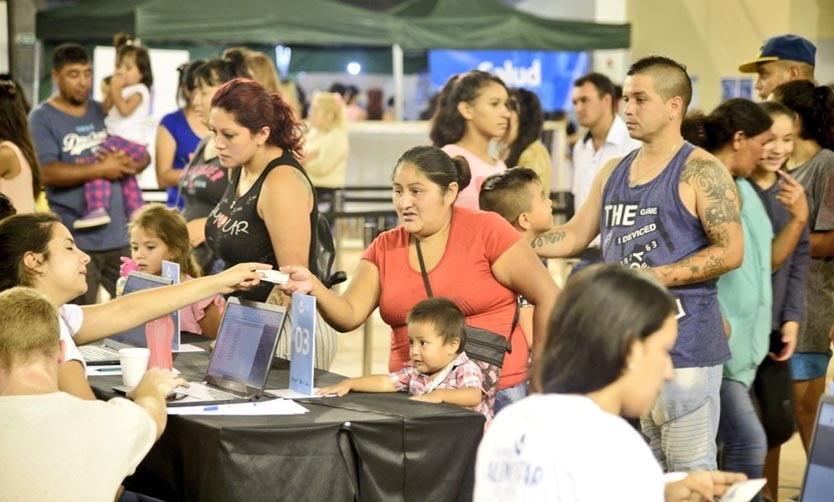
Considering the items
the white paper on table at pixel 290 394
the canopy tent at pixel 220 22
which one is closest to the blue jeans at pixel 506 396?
the white paper on table at pixel 290 394

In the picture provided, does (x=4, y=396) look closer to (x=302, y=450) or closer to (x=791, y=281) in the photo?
(x=302, y=450)

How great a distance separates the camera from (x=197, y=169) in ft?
18.3

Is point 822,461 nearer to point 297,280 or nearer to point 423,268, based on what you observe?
point 423,268

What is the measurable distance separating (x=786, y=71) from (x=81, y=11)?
816cm

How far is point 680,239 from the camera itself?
401cm

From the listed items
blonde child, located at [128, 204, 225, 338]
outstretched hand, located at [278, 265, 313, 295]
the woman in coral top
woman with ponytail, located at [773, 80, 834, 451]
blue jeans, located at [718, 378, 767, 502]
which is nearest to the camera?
outstretched hand, located at [278, 265, 313, 295]

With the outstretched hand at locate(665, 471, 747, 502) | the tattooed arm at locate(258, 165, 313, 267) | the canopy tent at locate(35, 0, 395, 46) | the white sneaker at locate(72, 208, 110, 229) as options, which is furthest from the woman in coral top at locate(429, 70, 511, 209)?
the canopy tent at locate(35, 0, 395, 46)

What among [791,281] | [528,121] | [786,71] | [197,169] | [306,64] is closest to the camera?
[791,281]

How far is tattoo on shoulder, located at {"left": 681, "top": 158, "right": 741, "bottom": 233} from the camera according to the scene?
12.9ft

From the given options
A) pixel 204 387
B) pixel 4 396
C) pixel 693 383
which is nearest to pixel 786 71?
pixel 693 383

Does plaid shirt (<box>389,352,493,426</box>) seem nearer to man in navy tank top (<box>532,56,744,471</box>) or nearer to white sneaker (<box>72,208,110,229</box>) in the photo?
man in navy tank top (<box>532,56,744,471</box>)

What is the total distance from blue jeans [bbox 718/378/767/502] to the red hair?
5.88 ft

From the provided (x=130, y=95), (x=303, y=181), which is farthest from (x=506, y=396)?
(x=130, y=95)

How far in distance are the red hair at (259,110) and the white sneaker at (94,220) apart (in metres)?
2.60
